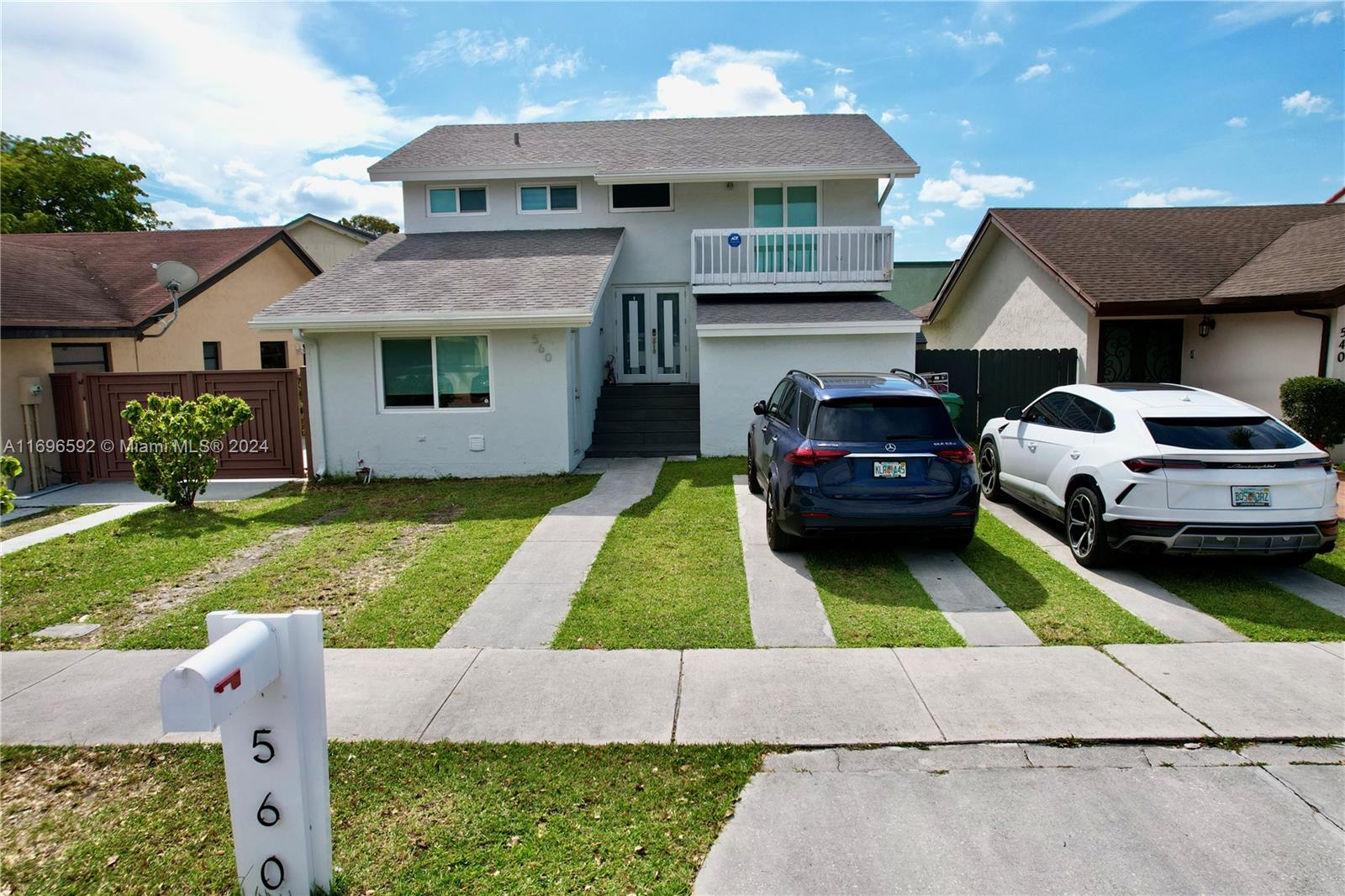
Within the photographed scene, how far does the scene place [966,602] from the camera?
639 cm

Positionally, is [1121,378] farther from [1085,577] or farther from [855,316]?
[1085,577]

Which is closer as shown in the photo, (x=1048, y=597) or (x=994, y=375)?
(x=1048, y=597)

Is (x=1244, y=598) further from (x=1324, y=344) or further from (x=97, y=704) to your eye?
(x=97, y=704)

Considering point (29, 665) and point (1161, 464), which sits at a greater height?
point (1161, 464)

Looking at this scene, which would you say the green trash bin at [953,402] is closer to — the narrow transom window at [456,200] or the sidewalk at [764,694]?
the sidewalk at [764,694]

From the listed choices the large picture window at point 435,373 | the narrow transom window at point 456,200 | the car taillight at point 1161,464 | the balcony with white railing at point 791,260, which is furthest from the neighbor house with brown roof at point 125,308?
the car taillight at point 1161,464

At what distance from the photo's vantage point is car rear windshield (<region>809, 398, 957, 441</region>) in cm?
710

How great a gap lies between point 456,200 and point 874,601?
14.8 meters

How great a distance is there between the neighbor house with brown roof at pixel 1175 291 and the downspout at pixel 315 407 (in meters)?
13.4

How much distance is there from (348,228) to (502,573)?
20.6 meters

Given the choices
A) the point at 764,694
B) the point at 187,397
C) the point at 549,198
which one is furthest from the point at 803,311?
the point at 187,397

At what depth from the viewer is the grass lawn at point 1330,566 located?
6.88 meters

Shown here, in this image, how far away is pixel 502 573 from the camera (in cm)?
736

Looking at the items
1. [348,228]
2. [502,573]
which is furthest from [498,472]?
[348,228]
